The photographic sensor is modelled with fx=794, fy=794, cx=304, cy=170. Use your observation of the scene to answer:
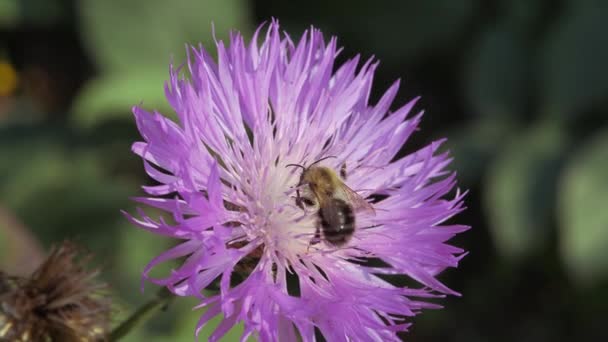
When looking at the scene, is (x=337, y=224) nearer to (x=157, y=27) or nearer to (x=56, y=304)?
(x=56, y=304)

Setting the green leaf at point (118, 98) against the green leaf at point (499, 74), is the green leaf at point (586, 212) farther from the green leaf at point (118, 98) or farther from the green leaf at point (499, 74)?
the green leaf at point (118, 98)

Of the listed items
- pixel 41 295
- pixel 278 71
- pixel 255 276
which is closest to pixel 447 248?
pixel 255 276

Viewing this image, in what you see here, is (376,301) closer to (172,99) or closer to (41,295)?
(172,99)

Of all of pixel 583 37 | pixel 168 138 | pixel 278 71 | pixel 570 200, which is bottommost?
pixel 168 138

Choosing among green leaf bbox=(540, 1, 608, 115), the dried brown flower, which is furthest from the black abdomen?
green leaf bbox=(540, 1, 608, 115)

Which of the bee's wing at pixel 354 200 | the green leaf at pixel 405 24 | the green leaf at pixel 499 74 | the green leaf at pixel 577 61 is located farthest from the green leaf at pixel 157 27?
the bee's wing at pixel 354 200

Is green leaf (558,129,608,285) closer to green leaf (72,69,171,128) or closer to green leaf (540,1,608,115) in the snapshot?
green leaf (540,1,608,115)
